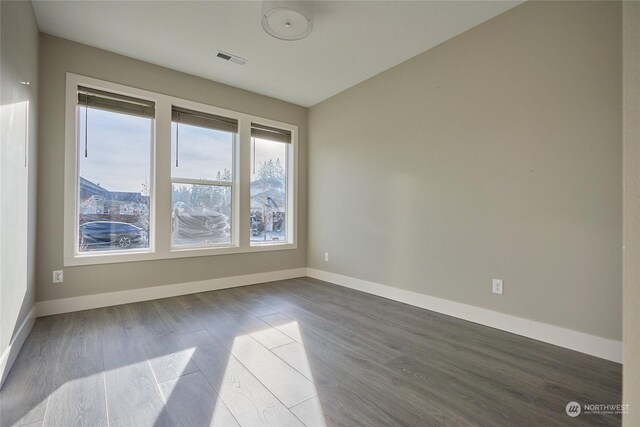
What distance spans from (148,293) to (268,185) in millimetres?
1998

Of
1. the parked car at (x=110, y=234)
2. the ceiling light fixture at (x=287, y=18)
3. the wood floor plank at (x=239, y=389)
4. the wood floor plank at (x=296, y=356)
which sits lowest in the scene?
the wood floor plank at (x=296, y=356)

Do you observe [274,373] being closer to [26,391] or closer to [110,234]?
[26,391]

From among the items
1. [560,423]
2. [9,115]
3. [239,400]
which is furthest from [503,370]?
[9,115]

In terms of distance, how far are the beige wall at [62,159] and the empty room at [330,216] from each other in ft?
0.06

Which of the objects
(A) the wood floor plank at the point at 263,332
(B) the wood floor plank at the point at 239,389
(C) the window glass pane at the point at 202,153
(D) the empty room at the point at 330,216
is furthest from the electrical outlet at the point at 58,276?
(A) the wood floor plank at the point at 263,332

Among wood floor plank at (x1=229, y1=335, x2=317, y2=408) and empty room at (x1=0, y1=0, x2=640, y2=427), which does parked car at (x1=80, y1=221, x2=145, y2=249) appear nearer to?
empty room at (x1=0, y1=0, x2=640, y2=427)

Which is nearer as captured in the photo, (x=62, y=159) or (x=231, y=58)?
(x=62, y=159)

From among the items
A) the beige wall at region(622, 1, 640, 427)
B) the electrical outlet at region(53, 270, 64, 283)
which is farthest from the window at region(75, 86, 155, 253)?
the beige wall at region(622, 1, 640, 427)

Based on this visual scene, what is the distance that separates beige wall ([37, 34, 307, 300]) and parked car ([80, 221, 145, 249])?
0.70 feet

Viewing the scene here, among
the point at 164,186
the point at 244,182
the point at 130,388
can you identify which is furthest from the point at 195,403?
the point at 244,182

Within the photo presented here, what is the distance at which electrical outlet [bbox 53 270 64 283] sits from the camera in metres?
2.75

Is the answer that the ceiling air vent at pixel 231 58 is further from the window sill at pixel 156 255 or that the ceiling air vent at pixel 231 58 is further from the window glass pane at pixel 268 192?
the window sill at pixel 156 255

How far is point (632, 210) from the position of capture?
0.62 m

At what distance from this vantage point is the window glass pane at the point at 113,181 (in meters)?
2.98
